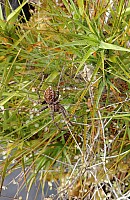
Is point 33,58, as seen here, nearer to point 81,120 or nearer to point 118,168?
point 81,120

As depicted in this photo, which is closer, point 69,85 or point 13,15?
point 13,15

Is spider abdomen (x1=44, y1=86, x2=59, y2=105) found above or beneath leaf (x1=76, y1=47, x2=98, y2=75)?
beneath

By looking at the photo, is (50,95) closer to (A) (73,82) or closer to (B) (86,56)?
(B) (86,56)

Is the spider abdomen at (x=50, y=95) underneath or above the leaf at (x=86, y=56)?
underneath

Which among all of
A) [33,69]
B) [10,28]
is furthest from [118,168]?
[10,28]

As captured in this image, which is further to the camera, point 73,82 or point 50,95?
point 73,82

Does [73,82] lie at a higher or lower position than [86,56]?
lower

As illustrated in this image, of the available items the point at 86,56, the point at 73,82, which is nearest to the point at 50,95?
the point at 86,56

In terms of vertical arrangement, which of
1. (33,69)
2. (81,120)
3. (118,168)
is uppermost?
(33,69)
